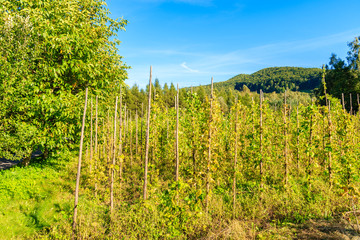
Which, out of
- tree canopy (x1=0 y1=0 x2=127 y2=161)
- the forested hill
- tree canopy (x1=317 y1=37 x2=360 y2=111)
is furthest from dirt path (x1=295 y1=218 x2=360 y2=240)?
the forested hill

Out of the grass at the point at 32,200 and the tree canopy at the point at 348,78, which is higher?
the tree canopy at the point at 348,78

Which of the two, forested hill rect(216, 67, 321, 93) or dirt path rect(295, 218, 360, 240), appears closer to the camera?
dirt path rect(295, 218, 360, 240)

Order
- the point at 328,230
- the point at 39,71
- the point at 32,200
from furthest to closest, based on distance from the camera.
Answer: the point at 39,71 < the point at 32,200 < the point at 328,230

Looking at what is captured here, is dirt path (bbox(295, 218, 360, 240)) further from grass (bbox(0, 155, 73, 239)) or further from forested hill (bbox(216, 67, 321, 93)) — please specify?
forested hill (bbox(216, 67, 321, 93))

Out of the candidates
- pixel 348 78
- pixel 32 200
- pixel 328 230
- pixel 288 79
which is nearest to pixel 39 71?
pixel 32 200

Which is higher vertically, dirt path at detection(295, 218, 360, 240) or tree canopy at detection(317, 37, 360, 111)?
tree canopy at detection(317, 37, 360, 111)

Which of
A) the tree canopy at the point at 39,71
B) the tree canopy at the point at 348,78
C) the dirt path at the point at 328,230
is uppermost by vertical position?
the tree canopy at the point at 348,78

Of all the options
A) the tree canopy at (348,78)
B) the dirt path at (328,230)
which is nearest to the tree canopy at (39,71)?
the dirt path at (328,230)

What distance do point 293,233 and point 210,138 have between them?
3057 mm

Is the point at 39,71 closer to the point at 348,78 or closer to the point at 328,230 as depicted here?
the point at 328,230

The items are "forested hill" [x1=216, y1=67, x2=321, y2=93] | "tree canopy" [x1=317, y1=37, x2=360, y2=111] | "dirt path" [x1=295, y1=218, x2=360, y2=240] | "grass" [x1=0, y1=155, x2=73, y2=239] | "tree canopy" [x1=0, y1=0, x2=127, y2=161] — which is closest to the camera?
"dirt path" [x1=295, y1=218, x2=360, y2=240]

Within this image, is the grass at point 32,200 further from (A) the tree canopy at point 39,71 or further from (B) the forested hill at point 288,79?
(B) the forested hill at point 288,79

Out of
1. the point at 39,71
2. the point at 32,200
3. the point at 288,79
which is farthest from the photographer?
the point at 288,79

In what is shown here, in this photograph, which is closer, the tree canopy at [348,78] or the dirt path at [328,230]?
the dirt path at [328,230]
